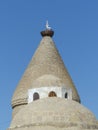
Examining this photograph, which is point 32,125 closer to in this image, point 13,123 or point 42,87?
point 13,123

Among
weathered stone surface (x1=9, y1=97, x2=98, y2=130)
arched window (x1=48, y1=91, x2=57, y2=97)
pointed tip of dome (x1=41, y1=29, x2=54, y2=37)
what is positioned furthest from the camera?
pointed tip of dome (x1=41, y1=29, x2=54, y2=37)

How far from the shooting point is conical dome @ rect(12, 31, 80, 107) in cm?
3669

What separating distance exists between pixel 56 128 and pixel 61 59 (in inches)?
648

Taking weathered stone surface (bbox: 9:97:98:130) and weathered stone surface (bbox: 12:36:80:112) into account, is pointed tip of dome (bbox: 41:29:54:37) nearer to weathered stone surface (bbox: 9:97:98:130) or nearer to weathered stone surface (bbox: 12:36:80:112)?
weathered stone surface (bbox: 12:36:80:112)

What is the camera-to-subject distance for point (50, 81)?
94.9 feet

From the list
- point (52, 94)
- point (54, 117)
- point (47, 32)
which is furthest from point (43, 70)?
point (54, 117)

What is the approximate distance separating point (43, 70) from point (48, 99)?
12892 millimetres

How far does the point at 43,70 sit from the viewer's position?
122 ft

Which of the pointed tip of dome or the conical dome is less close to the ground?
the pointed tip of dome

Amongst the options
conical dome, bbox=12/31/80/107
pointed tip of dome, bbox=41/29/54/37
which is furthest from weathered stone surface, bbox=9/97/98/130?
pointed tip of dome, bbox=41/29/54/37

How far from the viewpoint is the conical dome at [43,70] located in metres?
36.7

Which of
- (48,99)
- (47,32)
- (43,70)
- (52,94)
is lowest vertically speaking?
(48,99)

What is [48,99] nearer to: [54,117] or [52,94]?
[54,117]

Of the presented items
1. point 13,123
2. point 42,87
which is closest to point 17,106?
point 42,87
